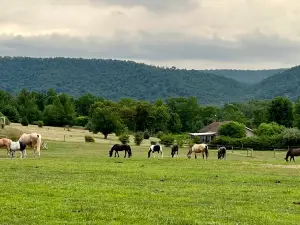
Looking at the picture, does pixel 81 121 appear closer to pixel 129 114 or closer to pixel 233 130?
pixel 129 114

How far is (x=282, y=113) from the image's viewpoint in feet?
454

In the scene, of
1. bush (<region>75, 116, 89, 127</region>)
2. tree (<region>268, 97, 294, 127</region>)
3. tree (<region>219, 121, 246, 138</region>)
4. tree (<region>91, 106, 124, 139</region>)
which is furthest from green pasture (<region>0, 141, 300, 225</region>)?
bush (<region>75, 116, 89, 127</region>)

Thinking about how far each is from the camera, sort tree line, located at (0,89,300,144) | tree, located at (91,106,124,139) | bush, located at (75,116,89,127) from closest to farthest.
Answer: tree, located at (91,106,124,139) → tree line, located at (0,89,300,144) → bush, located at (75,116,89,127)

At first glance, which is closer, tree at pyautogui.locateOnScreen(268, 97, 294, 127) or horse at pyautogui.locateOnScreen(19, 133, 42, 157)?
horse at pyautogui.locateOnScreen(19, 133, 42, 157)

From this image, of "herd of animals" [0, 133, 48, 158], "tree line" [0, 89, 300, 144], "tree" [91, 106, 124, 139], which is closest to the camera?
"herd of animals" [0, 133, 48, 158]

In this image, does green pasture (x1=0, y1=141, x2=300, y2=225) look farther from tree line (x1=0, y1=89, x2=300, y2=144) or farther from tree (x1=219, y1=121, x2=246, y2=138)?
tree line (x1=0, y1=89, x2=300, y2=144)

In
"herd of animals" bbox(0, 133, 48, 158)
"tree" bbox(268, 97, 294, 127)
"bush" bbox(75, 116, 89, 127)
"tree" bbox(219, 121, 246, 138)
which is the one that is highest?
"tree" bbox(268, 97, 294, 127)

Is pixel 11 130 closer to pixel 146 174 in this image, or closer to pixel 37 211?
pixel 146 174

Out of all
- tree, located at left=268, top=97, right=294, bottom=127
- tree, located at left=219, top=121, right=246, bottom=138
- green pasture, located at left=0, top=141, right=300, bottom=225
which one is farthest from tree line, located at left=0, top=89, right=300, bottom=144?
green pasture, located at left=0, top=141, right=300, bottom=225

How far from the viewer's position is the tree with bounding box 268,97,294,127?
451ft

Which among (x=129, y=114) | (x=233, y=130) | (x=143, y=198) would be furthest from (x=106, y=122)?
(x=143, y=198)

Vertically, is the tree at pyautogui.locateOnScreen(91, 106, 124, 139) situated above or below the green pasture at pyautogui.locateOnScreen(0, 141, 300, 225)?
above

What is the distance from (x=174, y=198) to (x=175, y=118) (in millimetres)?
146776

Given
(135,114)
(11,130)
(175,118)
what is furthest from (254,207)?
(175,118)
